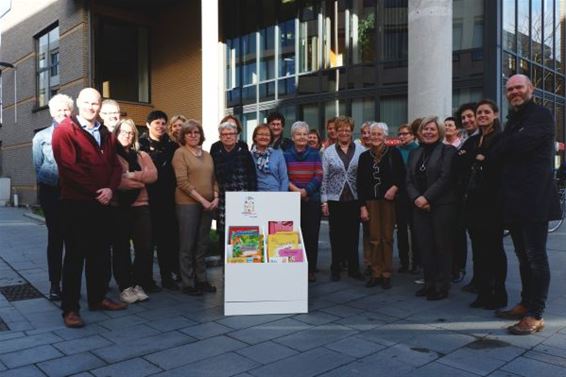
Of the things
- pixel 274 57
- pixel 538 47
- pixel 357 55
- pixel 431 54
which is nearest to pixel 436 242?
pixel 431 54

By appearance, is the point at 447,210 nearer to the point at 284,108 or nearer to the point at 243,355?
the point at 243,355

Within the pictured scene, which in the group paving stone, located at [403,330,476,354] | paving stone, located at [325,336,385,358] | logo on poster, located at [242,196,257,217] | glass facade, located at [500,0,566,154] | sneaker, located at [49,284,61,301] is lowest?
paving stone, located at [325,336,385,358]

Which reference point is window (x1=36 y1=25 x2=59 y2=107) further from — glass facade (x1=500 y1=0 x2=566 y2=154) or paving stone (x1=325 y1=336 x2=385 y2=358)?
paving stone (x1=325 y1=336 x2=385 y2=358)

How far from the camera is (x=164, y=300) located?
516 cm

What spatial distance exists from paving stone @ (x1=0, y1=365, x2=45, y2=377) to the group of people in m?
0.89

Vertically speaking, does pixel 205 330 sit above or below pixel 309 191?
below

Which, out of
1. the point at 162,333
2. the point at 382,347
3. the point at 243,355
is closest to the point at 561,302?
the point at 382,347

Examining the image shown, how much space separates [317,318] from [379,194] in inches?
67.3

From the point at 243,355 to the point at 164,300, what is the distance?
1848mm

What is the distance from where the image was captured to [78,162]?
429 centimetres

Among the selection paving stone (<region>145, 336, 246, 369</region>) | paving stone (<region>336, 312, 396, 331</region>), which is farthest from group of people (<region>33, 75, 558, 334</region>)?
paving stone (<region>145, 336, 246, 369</region>)

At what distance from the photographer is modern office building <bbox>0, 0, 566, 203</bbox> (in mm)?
9328

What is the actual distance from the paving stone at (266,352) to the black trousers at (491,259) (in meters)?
2.18

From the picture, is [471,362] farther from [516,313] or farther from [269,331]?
[269,331]
